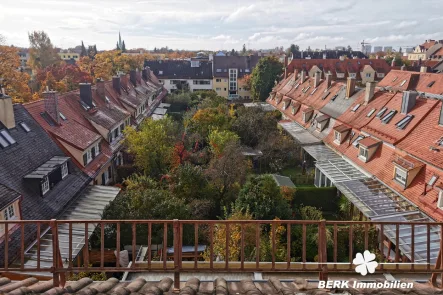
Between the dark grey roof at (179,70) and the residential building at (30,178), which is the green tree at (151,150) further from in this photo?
the dark grey roof at (179,70)

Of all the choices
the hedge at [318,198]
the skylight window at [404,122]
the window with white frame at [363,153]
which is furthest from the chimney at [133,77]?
the skylight window at [404,122]

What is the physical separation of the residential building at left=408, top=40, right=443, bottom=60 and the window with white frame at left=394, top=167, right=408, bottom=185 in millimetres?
112488

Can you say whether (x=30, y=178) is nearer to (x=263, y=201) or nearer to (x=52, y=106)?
(x=52, y=106)

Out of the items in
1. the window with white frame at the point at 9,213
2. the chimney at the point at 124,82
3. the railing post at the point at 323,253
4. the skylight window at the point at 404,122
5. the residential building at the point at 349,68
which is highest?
the residential building at the point at 349,68

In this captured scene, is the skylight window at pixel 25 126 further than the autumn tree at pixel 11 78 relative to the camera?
No

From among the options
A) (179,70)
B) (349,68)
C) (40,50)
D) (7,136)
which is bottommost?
(7,136)

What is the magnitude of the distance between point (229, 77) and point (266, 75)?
1874cm

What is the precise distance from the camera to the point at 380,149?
2544 centimetres

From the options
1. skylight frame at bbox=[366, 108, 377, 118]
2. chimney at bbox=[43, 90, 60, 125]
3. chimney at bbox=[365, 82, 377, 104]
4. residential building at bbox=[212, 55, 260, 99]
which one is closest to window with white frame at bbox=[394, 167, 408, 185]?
skylight frame at bbox=[366, 108, 377, 118]

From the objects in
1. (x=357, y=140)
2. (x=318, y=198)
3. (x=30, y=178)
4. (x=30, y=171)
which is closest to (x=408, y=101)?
(x=357, y=140)

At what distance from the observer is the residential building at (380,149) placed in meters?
19.4

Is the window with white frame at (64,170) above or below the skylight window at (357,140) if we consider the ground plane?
below

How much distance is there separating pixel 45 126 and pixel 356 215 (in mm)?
21397

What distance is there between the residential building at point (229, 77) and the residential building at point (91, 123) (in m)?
42.5
